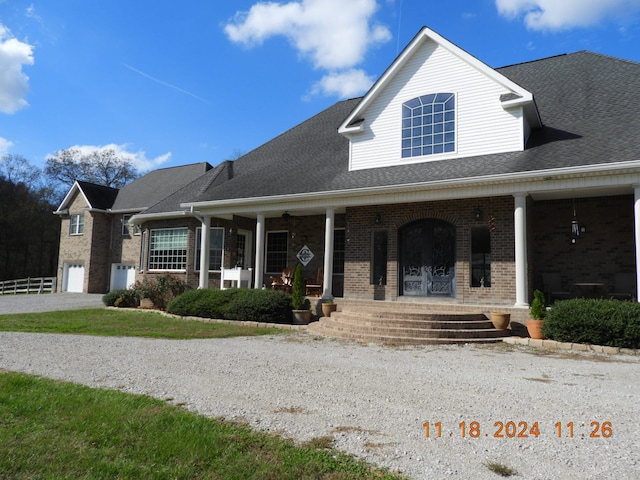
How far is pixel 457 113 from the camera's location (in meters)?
13.1

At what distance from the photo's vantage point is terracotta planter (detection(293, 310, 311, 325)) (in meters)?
12.8

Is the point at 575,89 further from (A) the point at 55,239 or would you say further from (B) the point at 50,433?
Answer: (A) the point at 55,239

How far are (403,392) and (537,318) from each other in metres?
5.89

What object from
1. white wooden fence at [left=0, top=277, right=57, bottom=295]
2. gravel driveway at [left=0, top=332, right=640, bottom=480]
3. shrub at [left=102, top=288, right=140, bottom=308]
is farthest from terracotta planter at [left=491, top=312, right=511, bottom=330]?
white wooden fence at [left=0, top=277, right=57, bottom=295]

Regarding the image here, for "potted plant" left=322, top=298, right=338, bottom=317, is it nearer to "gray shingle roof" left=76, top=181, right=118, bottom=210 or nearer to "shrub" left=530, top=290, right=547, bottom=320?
"shrub" left=530, top=290, right=547, bottom=320

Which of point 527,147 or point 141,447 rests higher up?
point 527,147

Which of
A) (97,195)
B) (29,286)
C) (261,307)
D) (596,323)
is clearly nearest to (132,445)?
(596,323)

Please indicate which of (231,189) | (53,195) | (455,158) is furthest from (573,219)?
(53,195)

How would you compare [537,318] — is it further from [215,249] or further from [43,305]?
[43,305]

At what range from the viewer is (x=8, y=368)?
21.1 ft

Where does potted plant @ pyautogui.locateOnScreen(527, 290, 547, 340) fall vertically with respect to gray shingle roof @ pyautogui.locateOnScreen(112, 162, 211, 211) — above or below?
below

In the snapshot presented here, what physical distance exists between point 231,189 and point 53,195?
41141 mm

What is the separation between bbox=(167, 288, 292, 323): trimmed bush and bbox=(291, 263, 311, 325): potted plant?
0.70ft
